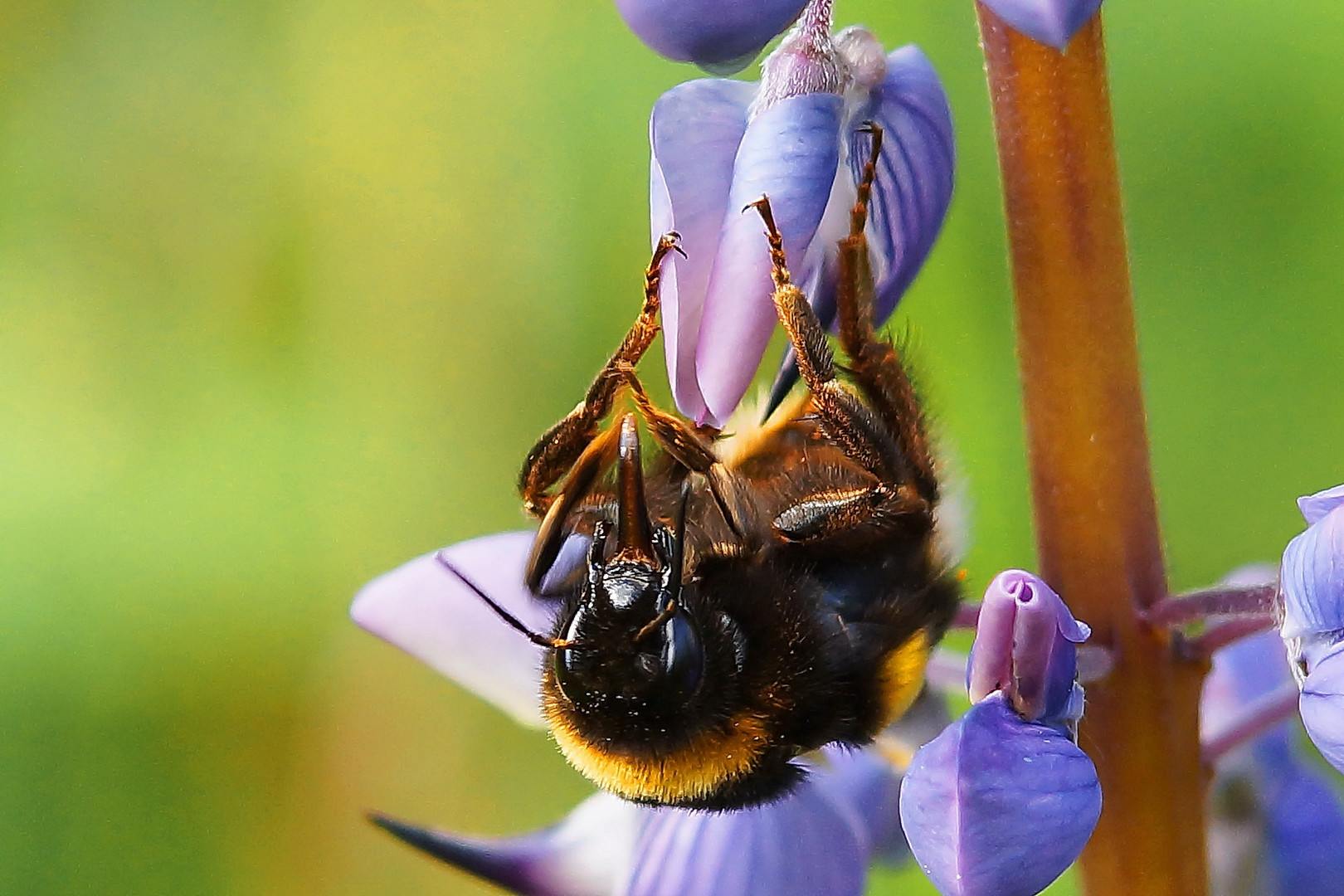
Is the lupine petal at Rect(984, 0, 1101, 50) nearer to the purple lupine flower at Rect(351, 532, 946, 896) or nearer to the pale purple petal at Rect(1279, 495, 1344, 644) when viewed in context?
the pale purple petal at Rect(1279, 495, 1344, 644)

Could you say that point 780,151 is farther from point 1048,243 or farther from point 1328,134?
point 1328,134

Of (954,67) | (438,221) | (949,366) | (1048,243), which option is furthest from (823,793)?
(438,221)

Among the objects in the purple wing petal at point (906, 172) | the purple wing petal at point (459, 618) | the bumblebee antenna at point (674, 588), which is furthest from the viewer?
the purple wing petal at point (459, 618)

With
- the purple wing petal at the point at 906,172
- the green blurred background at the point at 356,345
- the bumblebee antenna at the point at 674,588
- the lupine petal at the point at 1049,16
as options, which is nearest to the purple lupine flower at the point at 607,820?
the bumblebee antenna at the point at 674,588

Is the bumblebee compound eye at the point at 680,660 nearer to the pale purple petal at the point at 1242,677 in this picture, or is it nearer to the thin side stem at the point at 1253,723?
the thin side stem at the point at 1253,723

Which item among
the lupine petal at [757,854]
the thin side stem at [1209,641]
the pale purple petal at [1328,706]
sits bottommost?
the lupine petal at [757,854]

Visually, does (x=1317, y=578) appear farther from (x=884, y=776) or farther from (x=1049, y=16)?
(x=884, y=776)

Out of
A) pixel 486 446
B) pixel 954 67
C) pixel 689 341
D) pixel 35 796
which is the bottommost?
A: pixel 35 796
